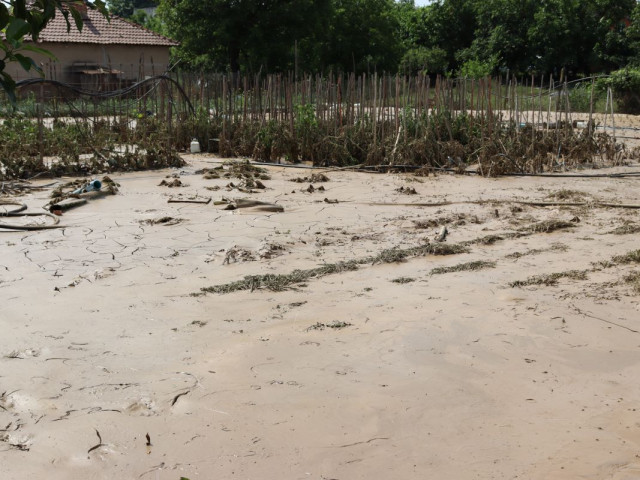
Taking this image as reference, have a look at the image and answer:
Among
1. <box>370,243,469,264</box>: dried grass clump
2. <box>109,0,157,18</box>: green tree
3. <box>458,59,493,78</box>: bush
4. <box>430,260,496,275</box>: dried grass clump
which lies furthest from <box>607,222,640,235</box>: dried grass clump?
<box>109,0,157,18</box>: green tree

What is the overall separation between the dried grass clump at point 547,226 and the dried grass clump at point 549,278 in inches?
61.4

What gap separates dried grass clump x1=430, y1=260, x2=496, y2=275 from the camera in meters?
6.32

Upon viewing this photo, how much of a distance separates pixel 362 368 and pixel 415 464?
1.03 m

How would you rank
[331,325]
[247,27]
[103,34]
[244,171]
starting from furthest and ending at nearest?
1. [103,34]
2. [247,27]
3. [244,171]
4. [331,325]

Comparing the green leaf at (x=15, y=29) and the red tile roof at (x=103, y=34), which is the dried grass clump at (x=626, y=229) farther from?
the red tile roof at (x=103, y=34)

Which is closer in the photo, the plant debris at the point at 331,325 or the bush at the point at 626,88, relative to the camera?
the plant debris at the point at 331,325

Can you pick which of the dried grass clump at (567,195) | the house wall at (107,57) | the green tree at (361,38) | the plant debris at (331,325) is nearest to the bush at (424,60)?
the green tree at (361,38)

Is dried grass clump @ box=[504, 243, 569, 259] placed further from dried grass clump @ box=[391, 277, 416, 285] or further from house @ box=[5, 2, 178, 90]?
house @ box=[5, 2, 178, 90]

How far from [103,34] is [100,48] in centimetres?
63

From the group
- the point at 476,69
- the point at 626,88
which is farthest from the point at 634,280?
the point at 476,69

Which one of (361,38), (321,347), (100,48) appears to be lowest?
(321,347)

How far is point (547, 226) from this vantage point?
781 cm

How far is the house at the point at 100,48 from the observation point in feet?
90.4

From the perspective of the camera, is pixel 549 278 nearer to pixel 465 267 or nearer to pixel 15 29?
pixel 465 267
